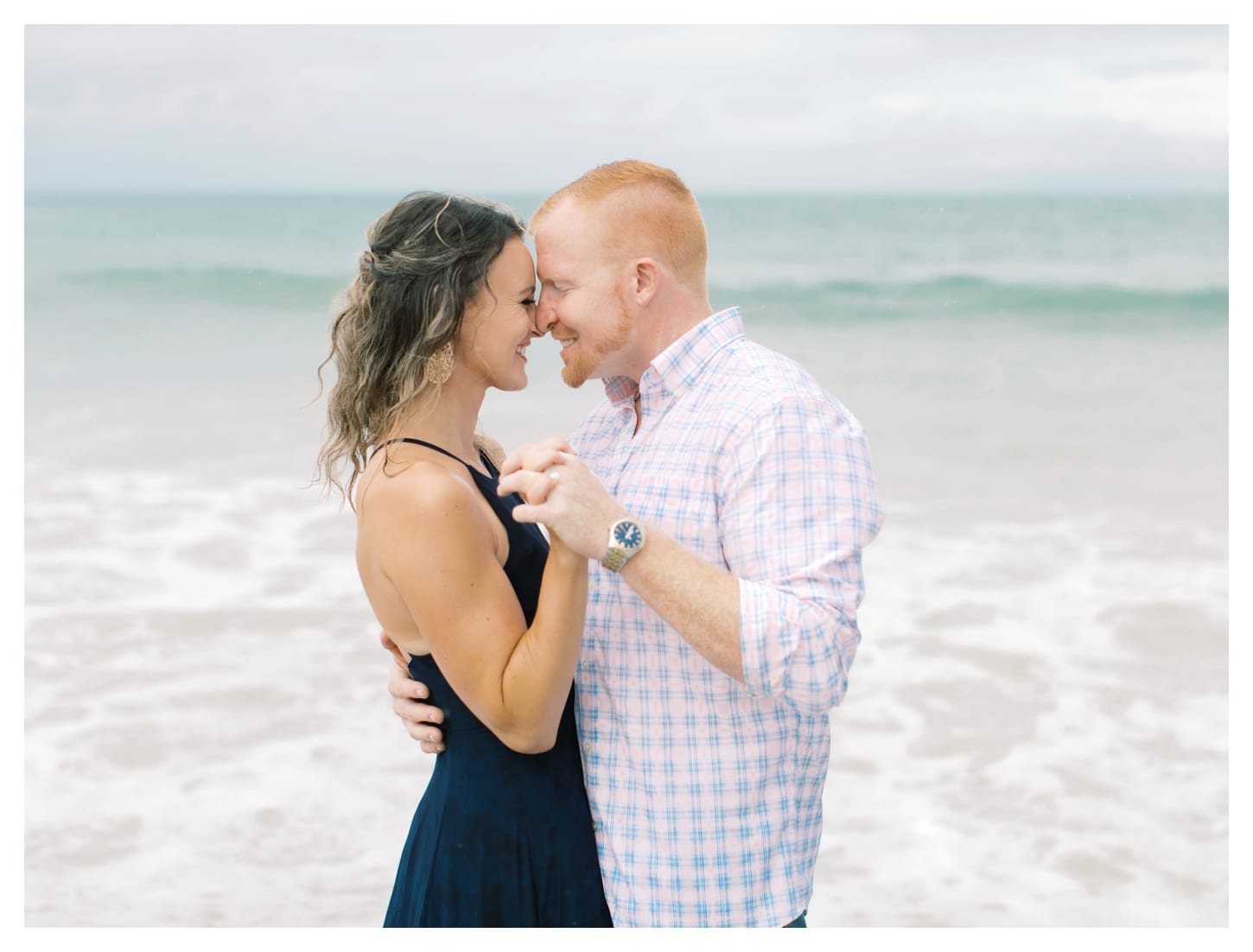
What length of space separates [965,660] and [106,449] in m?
9.39

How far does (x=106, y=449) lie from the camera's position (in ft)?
43.2

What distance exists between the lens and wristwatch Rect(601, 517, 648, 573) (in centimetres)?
225

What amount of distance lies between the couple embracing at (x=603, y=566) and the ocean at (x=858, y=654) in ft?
10.1

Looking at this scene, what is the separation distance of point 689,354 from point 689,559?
59cm

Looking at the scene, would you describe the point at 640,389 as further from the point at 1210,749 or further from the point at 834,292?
the point at 834,292

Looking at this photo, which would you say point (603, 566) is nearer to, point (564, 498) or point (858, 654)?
point (564, 498)

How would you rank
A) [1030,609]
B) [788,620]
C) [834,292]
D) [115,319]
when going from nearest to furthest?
[788,620]
[1030,609]
[115,319]
[834,292]

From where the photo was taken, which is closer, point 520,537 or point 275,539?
point 520,537

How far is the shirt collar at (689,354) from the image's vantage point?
2.69m

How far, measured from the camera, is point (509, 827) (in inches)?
108

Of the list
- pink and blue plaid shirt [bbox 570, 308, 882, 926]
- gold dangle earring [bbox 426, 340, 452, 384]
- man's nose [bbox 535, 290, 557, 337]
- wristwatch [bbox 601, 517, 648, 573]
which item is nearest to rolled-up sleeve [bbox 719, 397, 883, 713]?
pink and blue plaid shirt [bbox 570, 308, 882, 926]

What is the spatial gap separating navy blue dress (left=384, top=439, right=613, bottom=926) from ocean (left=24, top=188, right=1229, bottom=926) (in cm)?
291

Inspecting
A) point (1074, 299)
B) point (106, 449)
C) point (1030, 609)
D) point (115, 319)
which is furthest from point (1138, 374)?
point (115, 319)

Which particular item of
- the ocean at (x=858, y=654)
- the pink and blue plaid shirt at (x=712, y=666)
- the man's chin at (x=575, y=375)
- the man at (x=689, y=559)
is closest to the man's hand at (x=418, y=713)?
the man at (x=689, y=559)
